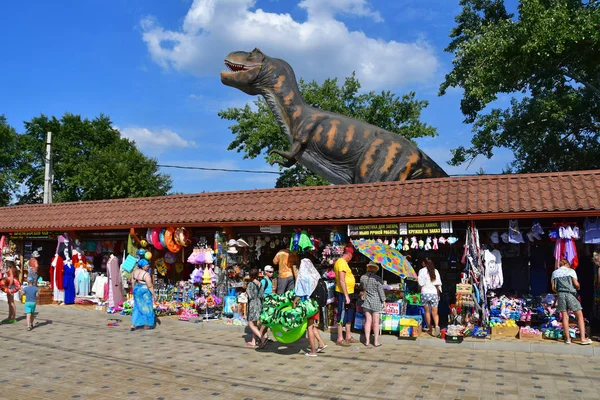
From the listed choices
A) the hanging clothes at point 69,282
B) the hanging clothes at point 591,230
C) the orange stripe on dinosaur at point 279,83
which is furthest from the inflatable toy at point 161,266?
the hanging clothes at point 591,230

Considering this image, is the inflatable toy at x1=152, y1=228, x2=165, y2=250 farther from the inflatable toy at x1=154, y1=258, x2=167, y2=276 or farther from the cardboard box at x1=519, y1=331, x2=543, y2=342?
the cardboard box at x1=519, y1=331, x2=543, y2=342

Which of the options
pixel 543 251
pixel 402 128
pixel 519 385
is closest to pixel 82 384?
pixel 519 385

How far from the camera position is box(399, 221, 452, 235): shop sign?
32.4ft

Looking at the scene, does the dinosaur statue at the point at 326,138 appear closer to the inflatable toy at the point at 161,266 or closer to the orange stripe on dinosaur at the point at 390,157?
the orange stripe on dinosaur at the point at 390,157

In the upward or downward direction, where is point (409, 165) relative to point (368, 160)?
downward

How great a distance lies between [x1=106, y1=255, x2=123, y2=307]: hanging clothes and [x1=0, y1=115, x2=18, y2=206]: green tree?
25117mm

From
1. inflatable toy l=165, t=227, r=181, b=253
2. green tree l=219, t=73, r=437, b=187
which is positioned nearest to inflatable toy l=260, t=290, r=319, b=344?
inflatable toy l=165, t=227, r=181, b=253

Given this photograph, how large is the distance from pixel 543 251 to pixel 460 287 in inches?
99.7

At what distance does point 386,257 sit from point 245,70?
8.09m

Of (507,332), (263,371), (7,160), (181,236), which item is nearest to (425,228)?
(507,332)

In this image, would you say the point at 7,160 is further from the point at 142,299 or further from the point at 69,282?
the point at 142,299

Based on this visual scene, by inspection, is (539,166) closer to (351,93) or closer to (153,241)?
(351,93)

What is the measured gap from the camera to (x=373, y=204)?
10758mm

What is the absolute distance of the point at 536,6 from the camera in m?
14.9
